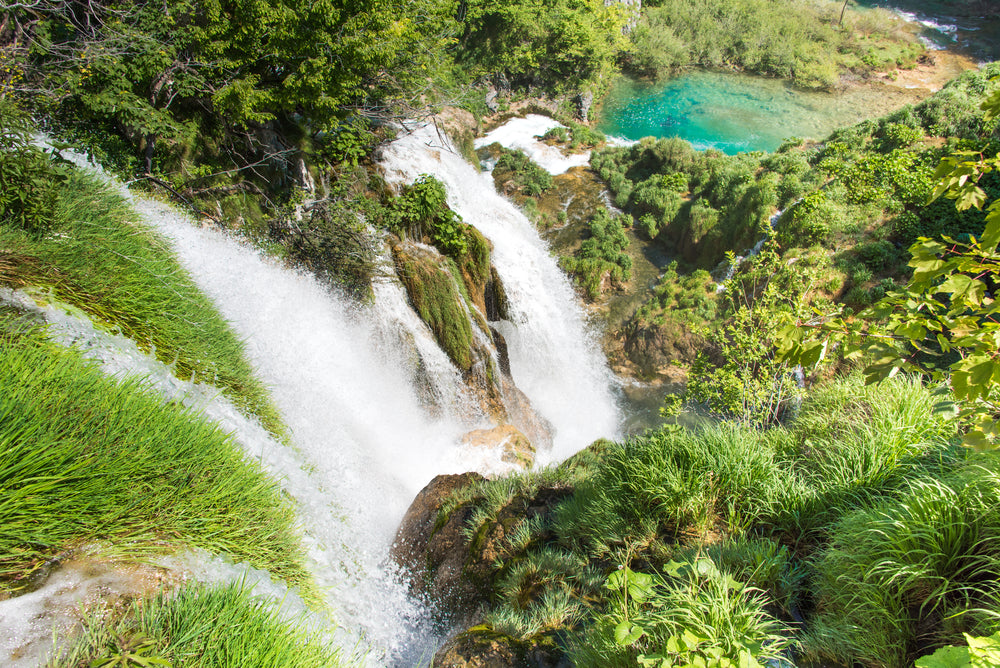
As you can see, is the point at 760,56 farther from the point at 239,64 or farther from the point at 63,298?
the point at 63,298

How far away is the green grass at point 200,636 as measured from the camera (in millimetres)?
2068

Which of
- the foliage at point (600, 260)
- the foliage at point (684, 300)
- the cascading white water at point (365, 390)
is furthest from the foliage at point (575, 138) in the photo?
the cascading white water at point (365, 390)

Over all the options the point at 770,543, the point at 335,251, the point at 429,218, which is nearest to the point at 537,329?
the point at 429,218

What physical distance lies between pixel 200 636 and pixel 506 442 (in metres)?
6.95

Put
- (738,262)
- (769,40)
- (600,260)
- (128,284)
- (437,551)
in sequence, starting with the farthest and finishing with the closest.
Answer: (769,40) → (600,260) → (738,262) → (437,551) → (128,284)

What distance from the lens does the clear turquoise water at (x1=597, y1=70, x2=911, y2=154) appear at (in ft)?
76.8

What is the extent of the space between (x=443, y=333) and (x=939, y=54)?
134 feet

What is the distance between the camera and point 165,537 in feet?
9.02

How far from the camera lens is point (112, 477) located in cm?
272

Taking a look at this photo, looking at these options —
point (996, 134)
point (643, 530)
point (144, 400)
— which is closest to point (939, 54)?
point (996, 134)

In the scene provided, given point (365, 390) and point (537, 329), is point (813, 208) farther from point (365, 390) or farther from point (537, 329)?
point (365, 390)

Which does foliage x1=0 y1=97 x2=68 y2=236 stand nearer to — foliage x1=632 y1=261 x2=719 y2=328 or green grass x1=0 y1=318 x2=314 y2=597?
green grass x1=0 y1=318 x2=314 y2=597

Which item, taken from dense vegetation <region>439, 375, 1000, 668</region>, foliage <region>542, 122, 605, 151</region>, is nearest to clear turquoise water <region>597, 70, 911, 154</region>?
foliage <region>542, 122, 605, 151</region>

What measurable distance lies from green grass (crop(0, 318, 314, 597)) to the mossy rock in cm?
544
